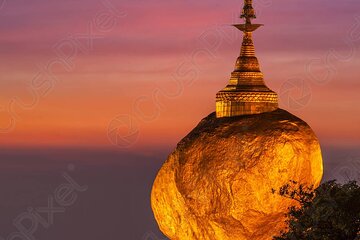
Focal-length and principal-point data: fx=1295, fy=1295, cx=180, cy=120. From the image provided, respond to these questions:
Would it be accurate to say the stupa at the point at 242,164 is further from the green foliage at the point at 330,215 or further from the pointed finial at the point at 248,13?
the green foliage at the point at 330,215

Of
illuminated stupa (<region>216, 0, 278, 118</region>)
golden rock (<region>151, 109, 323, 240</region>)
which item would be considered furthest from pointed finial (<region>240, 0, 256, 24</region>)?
golden rock (<region>151, 109, 323, 240</region>)

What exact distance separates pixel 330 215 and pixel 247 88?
15234 millimetres

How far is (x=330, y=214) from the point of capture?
40.3m

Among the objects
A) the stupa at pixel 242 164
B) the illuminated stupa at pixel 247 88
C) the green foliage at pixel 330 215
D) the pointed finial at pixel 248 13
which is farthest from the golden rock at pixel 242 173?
the green foliage at pixel 330 215

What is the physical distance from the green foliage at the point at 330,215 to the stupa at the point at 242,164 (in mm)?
10529

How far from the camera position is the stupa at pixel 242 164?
175 ft

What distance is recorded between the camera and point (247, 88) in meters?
54.8

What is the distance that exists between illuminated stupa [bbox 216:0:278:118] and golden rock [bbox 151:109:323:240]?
410 millimetres

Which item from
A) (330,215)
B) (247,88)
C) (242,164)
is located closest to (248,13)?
(247,88)

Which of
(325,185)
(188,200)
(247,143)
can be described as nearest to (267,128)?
(247,143)

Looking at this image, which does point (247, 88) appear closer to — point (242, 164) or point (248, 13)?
point (248, 13)

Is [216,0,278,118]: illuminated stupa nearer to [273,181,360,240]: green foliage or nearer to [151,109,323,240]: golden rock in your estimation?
[151,109,323,240]: golden rock

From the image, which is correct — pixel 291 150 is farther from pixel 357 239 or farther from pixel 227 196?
pixel 357 239

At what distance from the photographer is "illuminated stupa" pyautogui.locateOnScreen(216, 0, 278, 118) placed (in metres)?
54.8
